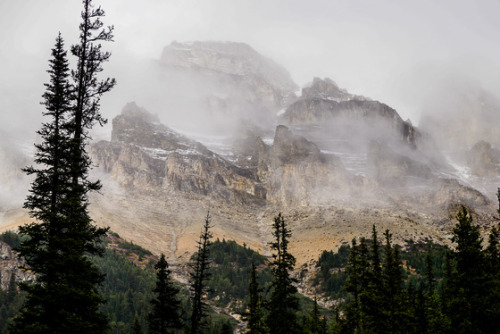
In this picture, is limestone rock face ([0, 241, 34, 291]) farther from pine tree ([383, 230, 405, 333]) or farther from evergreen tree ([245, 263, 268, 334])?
pine tree ([383, 230, 405, 333])

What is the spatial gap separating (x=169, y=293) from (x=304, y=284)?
124450mm

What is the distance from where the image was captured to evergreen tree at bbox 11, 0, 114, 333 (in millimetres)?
16531

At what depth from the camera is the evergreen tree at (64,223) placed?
1653 cm

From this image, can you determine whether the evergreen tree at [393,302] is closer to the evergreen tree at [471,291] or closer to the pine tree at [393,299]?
the pine tree at [393,299]

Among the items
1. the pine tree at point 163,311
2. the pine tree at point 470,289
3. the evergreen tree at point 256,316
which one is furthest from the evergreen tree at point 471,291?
the pine tree at point 163,311

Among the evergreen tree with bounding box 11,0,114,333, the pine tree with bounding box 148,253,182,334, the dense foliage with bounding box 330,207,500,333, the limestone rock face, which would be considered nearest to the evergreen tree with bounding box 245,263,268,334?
the pine tree with bounding box 148,253,182,334

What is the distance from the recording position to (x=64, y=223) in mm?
17516

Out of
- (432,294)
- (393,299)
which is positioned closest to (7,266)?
(432,294)

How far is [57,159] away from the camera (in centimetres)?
1878

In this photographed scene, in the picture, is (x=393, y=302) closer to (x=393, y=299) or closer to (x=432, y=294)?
(x=393, y=299)

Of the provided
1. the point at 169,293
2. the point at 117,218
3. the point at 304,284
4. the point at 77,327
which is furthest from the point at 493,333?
the point at 117,218

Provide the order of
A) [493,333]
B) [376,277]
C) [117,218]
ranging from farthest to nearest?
[117,218] → [376,277] → [493,333]

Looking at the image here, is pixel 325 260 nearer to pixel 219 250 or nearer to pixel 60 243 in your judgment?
pixel 219 250

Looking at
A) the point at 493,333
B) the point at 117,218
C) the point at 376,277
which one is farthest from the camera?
the point at 117,218
